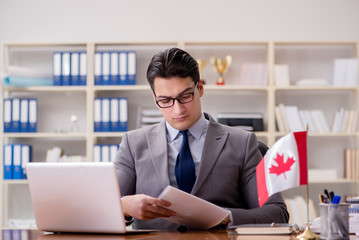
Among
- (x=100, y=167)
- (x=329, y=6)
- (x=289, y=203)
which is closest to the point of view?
(x=100, y=167)

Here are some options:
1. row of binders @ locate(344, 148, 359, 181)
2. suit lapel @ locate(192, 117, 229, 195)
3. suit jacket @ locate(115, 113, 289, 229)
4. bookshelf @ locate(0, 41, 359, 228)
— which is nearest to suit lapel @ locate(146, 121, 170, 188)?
suit jacket @ locate(115, 113, 289, 229)

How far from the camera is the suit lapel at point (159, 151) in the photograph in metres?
2.05

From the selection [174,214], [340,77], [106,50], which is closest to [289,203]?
[340,77]

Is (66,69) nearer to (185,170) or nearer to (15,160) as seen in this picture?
(15,160)

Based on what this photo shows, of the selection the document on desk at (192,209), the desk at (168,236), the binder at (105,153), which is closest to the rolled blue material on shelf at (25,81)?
the binder at (105,153)

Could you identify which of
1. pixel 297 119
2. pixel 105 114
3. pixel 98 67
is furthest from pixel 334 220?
pixel 98 67

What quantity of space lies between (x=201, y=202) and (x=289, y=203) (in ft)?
9.36

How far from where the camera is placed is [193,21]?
180 inches

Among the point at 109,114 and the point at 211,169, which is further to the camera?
the point at 109,114

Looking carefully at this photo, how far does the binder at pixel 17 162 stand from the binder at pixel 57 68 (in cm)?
60

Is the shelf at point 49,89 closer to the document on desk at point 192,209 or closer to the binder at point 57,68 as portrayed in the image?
the binder at point 57,68

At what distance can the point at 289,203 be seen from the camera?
4.27m

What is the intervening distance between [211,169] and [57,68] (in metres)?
2.65

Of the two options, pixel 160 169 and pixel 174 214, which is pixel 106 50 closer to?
pixel 160 169
